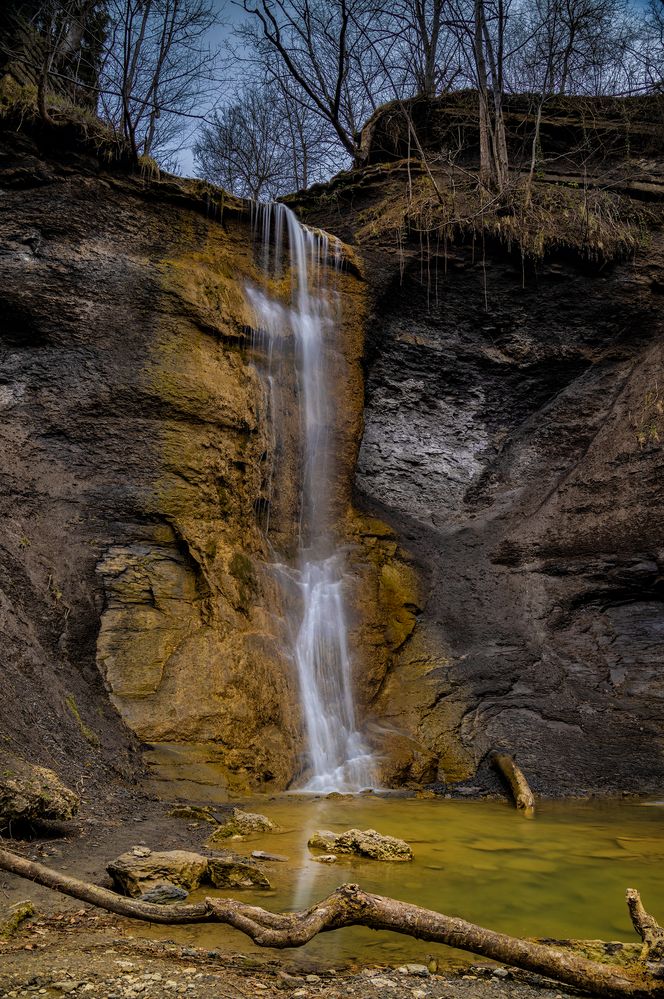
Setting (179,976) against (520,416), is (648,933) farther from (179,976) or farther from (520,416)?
(520,416)

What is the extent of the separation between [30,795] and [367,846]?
224 centimetres

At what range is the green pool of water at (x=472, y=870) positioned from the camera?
10.9ft

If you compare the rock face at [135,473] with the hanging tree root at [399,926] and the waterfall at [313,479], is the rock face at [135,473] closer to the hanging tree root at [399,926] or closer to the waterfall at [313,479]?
the waterfall at [313,479]

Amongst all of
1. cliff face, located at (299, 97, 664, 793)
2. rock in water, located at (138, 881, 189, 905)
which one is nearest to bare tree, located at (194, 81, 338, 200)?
cliff face, located at (299, 97, 664, 793)

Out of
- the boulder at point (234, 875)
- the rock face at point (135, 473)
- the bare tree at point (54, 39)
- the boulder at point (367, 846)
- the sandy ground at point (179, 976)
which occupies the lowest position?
the boulder at point (367, 846)

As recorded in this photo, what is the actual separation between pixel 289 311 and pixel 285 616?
15.7 ft

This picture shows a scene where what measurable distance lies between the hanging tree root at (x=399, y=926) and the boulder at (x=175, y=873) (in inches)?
12.4

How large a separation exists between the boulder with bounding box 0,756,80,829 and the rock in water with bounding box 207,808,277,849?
3.39 ft

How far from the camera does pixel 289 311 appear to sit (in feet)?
36.4

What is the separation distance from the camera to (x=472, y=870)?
4.78m

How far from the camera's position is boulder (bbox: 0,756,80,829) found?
4359mm

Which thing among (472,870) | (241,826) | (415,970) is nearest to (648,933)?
(415,970)

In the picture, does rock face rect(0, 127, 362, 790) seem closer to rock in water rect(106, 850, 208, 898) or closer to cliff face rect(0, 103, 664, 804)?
cliff face rect(0, 103, 664, 804)

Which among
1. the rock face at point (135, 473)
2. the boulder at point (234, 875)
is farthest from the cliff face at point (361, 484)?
the boulder at point (234, 875)
